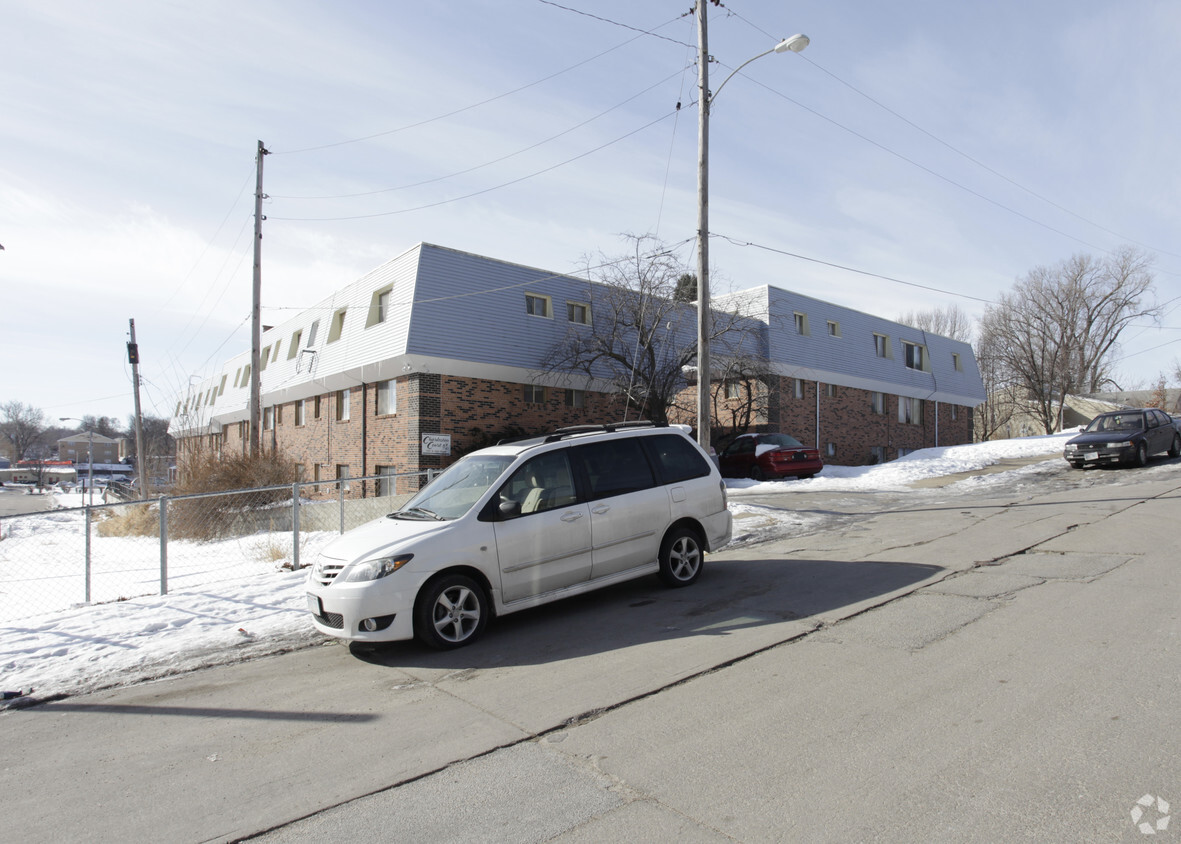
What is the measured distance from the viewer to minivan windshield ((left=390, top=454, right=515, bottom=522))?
662 cm

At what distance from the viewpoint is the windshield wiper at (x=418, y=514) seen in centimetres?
654

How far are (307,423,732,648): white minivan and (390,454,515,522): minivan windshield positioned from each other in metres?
0.02

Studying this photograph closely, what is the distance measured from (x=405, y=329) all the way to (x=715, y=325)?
32.7 ft

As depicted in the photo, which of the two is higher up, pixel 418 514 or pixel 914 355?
pixel 914 355

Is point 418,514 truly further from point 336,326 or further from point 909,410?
point 909,410

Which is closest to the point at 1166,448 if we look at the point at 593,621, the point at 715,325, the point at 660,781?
the point at 715,325

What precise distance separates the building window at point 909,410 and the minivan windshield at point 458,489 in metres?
29.7

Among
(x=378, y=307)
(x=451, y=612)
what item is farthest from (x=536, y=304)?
(x=451, y=612)

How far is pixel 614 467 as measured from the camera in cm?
738

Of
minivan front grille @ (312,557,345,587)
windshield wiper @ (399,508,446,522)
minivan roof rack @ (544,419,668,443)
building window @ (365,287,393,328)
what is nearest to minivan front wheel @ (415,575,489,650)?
windshield wiper @ (399,508,446,522)

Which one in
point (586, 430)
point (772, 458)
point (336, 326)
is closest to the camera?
point (586, 430)
